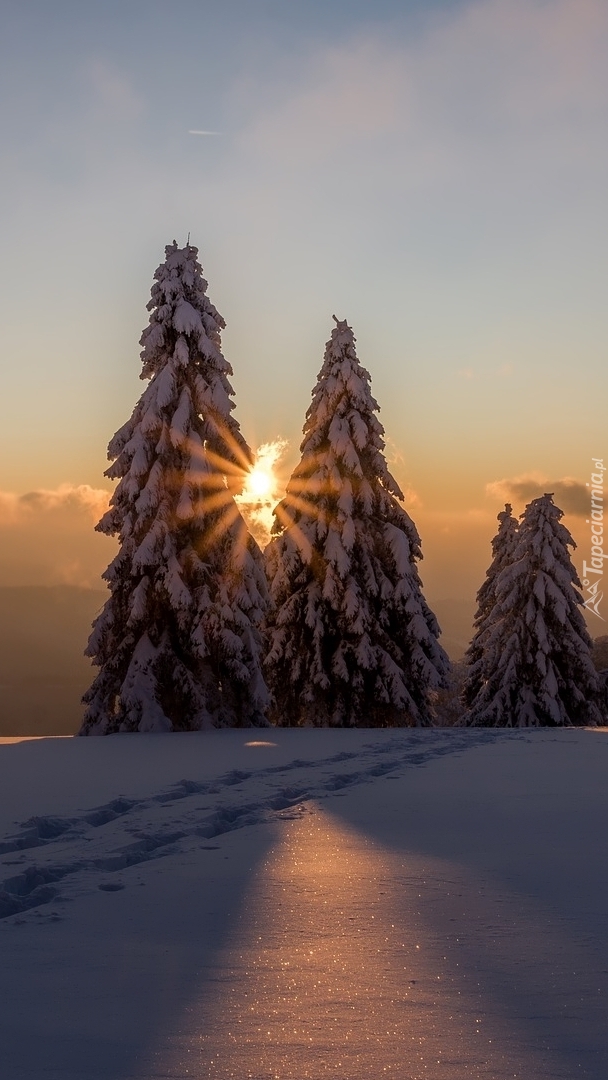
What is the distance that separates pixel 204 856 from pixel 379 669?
1774 cm

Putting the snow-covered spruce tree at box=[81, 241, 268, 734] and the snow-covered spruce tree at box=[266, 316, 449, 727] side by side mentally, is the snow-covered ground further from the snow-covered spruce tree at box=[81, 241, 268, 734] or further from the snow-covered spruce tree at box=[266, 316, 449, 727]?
the snow-covered spruce tree at box=[266, 316, 449, 727]

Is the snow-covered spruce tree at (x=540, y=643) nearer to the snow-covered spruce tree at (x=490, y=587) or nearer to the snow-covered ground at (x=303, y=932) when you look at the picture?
the snow-covered spruce tree at (x=490, y=587)

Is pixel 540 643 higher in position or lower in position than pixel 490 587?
lower

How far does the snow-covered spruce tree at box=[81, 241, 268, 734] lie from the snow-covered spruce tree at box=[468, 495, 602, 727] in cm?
1095

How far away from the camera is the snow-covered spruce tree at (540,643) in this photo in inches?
1082

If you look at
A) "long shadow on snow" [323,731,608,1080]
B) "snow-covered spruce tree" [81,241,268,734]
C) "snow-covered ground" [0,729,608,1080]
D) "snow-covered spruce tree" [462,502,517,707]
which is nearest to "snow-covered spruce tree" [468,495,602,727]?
"snow-covered spruce tree" [462,502,517,707]

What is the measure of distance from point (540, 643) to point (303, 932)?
80.5 feet

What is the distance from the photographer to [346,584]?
2334cm

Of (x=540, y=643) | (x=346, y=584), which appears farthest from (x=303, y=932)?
(x=540, y=643)

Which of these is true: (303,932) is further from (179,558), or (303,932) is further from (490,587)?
(490,587)

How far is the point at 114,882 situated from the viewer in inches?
202

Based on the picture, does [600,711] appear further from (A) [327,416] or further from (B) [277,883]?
(B) [277,883]

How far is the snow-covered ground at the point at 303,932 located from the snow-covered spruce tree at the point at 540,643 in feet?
63.0

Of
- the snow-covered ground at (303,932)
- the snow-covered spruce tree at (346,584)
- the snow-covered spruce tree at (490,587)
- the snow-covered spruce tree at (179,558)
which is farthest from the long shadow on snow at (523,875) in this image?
the snow-covered spruce tree at (490,587)
